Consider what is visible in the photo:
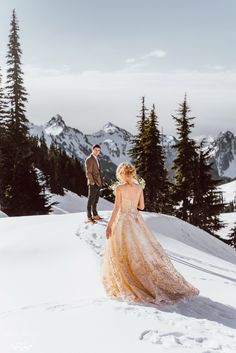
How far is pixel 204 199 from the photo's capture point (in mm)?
38375

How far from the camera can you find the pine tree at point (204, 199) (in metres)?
38.1

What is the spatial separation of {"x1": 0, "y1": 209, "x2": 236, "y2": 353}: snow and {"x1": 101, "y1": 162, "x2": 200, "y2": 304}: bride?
0.29m

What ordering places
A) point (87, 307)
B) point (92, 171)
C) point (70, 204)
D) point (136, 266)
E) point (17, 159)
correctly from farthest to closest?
1. point (70, 204)
2. point (17, 159)
3. point (92, 171)
4. point (136, 266)
5. point (87, 307)

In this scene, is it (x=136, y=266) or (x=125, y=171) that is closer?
(x=136, y=266)

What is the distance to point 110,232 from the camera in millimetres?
7961

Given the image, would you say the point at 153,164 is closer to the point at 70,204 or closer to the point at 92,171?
the point at 92,171

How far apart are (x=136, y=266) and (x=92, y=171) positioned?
257 inches

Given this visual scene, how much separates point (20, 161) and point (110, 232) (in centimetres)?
3049

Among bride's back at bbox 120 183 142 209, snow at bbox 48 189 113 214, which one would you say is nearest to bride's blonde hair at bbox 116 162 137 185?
bride's back at bbox 120 183 142 209

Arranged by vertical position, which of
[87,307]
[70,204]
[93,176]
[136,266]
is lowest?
[70,204]

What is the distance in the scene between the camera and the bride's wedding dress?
7547 mm

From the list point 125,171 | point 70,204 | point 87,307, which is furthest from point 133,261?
point 70,204

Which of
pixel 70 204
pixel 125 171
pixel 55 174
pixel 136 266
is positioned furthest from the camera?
pixel 55 174

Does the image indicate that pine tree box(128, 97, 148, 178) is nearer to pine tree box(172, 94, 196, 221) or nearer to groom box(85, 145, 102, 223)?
pine tree box(172, 94, 196, 221)
